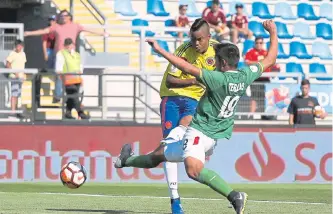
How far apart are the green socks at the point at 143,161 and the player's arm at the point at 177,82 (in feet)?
2.96

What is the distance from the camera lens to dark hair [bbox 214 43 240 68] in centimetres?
1020

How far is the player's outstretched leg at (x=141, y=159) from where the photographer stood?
11.9m

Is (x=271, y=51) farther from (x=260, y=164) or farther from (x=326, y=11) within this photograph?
(x=326, y=11)

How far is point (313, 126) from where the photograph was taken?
2009cm

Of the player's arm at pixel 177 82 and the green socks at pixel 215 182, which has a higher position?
the player's arm at pixel 177 82

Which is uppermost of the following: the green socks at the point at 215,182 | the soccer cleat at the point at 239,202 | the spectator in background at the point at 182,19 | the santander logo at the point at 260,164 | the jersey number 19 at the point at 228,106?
the spectator in background at the point at 182,19

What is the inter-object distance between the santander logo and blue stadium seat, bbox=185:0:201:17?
655 centimetres

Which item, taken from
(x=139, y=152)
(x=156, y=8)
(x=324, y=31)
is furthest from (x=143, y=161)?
(x=324, y=31)

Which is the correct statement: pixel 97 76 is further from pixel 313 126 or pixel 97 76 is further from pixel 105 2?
pixel 105 2

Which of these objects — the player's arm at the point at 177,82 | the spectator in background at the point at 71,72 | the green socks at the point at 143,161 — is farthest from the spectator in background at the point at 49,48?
the player's arm at the point at 177,82

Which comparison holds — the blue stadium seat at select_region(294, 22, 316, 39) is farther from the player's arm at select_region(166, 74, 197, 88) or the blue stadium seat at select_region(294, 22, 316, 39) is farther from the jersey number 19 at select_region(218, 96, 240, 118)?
the jersey number 19 at select_region(218, 96, 240, 118)

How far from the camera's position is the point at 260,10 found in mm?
26844

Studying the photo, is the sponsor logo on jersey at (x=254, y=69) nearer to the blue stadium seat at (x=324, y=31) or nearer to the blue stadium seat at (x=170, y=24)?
the blue stadium seat at (x=170, y=24)

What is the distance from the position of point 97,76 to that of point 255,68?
9.08m
